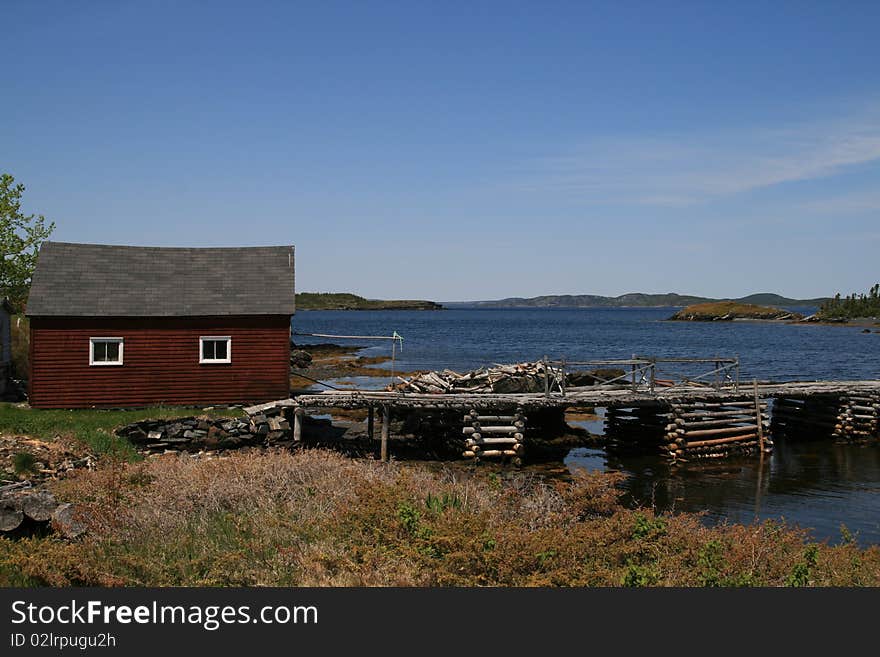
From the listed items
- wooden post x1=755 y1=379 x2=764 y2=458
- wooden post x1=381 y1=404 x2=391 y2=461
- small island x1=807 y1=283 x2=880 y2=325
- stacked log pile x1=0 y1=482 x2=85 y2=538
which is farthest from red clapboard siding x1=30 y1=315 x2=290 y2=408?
small island x1=807 y1=283 x2=880 y2=325

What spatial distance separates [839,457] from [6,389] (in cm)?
3213

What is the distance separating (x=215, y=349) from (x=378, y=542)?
670 inches

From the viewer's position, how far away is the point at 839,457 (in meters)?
28.7

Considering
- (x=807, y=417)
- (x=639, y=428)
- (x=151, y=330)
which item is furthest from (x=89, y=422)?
(x=807, y=417)

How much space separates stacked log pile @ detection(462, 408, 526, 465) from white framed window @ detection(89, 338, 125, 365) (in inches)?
485

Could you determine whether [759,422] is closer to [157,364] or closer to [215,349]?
[215,349]

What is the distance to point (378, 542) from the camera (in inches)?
438

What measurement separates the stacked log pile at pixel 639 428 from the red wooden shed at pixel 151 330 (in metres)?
13.6

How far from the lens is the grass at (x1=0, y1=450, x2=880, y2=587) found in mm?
9953

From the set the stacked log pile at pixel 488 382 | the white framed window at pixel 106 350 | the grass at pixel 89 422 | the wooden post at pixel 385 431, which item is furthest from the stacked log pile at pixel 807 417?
the white framed window at pixel 106 350

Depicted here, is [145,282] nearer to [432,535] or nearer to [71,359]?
[71,359]

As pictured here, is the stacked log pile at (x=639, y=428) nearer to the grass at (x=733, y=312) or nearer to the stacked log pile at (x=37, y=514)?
the stacked log pile at (x=37, y=514)

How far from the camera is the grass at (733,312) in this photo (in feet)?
540

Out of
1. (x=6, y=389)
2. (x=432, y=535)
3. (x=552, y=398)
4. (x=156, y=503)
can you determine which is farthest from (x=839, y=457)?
(x=6, y=389)
